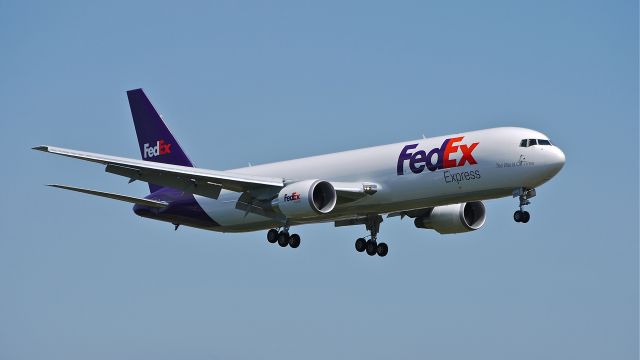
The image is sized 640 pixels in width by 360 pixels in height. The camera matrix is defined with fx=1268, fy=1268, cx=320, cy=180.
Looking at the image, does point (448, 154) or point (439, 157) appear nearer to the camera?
point (448, 154)

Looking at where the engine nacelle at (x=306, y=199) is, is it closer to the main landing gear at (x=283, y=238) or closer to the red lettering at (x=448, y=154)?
the main landing gear at (x=283, y=238)

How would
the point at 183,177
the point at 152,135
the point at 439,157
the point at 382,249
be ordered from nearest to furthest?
the point at 439,157, the point at 183,177, the point at 382,249, the point at 152,135

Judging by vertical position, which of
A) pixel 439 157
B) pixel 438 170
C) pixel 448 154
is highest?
pixel 448 154

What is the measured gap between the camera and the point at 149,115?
6331cm

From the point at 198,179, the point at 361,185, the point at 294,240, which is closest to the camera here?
the point at 361,185

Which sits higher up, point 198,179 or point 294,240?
point 198,179

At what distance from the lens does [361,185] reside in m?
52.3

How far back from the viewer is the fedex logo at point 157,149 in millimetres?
62125

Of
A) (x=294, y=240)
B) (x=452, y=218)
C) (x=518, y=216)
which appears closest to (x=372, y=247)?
(x=452, y=218)

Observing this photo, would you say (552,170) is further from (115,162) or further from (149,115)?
(149,115)

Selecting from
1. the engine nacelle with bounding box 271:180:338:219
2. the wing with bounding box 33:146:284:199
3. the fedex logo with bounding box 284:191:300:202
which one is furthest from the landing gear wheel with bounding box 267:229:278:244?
the fedex logo with bounding box 284:191:300:202

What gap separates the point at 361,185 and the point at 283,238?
17.6 feet

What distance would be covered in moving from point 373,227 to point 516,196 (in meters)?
9.95

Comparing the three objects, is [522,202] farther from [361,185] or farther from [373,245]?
[373,245]
